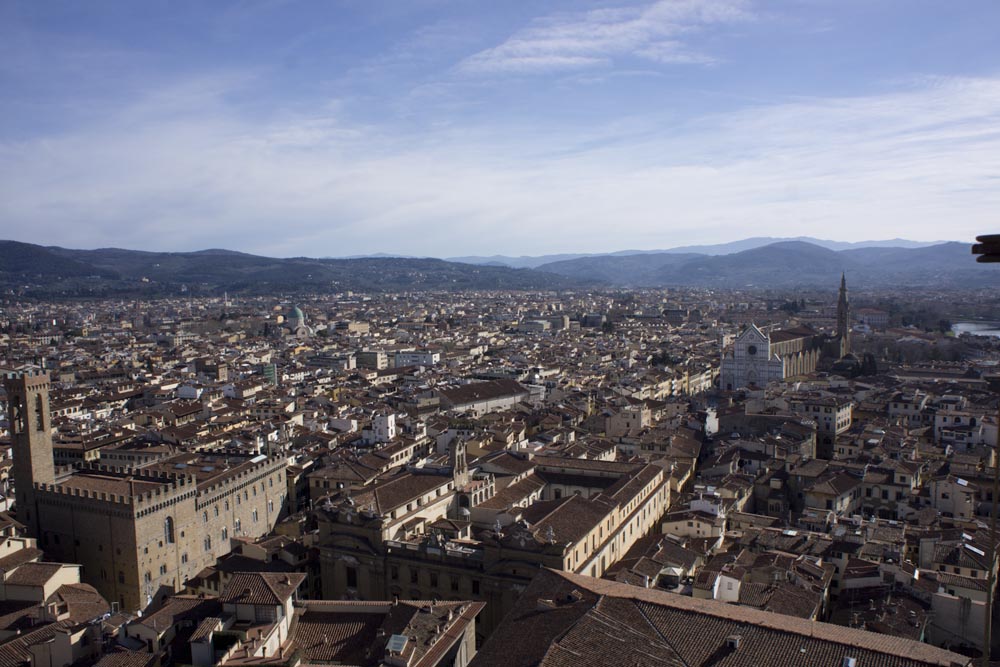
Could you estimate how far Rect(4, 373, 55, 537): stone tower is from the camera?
3256 centimetres

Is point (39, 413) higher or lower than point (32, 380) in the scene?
lower

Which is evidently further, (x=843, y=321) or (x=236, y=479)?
(x=843, y=321)

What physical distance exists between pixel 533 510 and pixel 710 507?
7591mm

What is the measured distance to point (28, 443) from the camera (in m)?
32.5

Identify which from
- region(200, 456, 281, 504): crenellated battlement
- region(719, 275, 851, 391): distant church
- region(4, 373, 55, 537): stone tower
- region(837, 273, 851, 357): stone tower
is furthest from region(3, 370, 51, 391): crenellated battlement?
region(837, 273, 851, 357): stone tower

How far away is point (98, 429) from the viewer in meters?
51.5

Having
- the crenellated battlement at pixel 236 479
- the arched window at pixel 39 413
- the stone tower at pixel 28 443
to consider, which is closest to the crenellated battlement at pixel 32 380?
the stone tower at pixel 28 443

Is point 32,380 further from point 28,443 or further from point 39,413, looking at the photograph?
point 28,443

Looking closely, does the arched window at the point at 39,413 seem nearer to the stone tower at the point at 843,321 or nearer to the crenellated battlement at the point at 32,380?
the crenellated battlement at the point at 32,380

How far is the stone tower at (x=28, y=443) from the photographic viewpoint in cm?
3256

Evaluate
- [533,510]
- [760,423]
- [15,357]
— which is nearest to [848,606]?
[533,510]

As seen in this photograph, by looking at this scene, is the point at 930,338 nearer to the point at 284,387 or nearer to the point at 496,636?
the point at 284,387

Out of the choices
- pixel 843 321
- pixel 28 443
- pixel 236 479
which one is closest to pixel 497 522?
pixel 236 479

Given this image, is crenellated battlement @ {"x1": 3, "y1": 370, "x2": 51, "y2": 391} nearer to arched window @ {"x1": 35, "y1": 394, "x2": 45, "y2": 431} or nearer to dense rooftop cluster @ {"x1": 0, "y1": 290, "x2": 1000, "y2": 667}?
dense rooftop cluster @ {"x1": 0, "y1": 290, "x2": 1000, "y2": 667}
